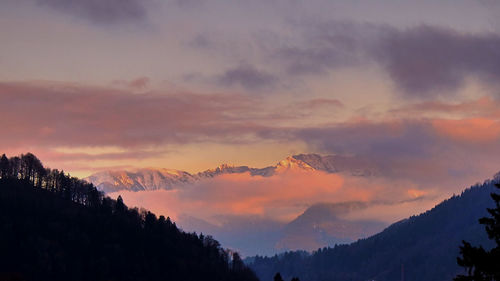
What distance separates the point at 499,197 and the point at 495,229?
214cm

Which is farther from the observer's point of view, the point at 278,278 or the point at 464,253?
the point at 278,278

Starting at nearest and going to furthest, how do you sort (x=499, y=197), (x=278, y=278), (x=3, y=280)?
(x=499, y=197)
(x=278, y=278)
(x=3, y=280)

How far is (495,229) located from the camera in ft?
186

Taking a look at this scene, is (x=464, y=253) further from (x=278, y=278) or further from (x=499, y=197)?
(x=278, y=278)

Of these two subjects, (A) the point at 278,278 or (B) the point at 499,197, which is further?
(A) the point at 278,278

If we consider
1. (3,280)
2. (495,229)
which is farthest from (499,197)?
(3,280)

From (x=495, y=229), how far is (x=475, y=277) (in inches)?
130

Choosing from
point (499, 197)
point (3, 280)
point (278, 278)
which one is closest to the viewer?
point (499, 197)

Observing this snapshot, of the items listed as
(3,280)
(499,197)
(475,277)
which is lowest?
(475,277)

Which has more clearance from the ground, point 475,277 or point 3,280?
point 3,280

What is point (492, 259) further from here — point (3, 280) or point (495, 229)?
point (3, 280)

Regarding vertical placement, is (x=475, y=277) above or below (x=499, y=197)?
below

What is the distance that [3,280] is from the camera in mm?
186250

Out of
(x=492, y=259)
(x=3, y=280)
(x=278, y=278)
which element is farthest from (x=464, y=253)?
(x=3, y=280)
